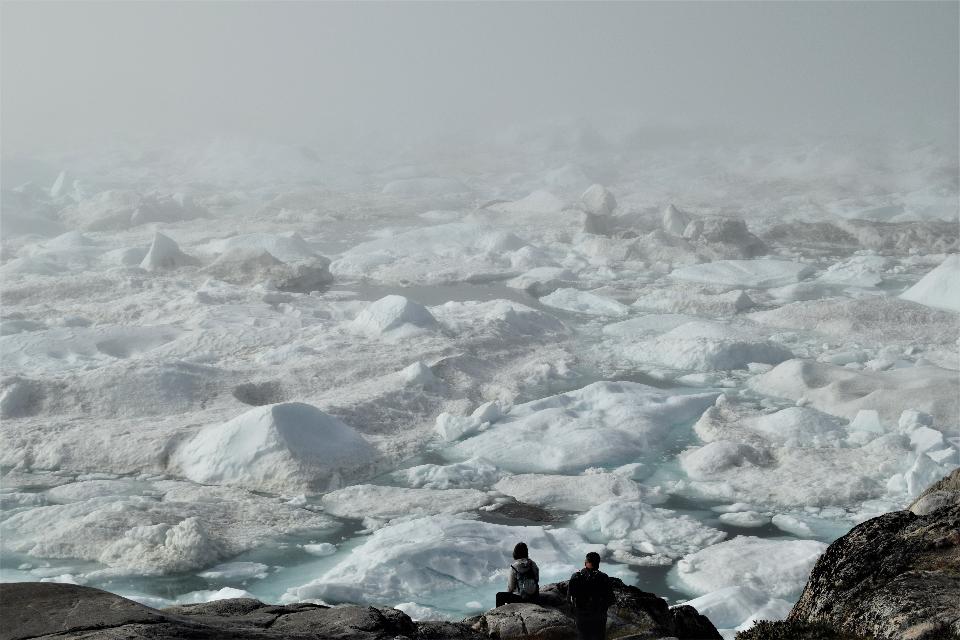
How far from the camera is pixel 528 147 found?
2576 inches

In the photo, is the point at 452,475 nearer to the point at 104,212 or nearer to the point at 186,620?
the point at 186,620

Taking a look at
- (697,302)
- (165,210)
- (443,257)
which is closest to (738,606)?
(697,302)

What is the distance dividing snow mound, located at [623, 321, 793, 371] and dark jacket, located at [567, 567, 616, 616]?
1273 centimetres

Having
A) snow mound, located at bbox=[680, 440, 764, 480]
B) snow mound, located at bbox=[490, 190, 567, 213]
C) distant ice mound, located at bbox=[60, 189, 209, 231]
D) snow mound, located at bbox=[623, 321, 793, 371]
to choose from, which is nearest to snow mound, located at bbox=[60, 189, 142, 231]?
distant ice mound, located at bbox=[60, 189, 209, 231]

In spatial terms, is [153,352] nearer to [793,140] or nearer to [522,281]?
[522,281]

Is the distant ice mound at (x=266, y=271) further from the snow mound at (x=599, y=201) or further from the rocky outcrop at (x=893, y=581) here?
the rocky outcrop at (x=893, y=581)

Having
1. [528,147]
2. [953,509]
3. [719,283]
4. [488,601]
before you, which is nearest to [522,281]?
[719,283]

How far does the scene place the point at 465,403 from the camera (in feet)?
53.8

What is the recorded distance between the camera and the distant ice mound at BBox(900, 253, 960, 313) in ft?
72.1

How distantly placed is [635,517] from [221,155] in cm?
4990

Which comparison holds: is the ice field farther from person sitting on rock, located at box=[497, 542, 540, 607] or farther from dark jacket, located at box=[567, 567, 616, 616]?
dark jacket, located at box=[567, 567, 616, 616]

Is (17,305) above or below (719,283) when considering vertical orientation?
above

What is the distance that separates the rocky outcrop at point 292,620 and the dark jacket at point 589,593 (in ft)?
1.82

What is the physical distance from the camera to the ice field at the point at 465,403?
1116cm
